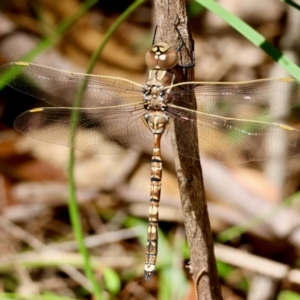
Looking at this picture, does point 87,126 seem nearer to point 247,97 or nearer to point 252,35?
point 247,97

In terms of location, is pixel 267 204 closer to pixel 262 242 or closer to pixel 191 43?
pixel 262 242

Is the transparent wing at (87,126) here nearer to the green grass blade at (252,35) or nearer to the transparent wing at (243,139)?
the transparent wing at (243,139)

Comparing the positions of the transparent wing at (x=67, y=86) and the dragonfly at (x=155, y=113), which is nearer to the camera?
the dragonfly at (x=155, y=113)

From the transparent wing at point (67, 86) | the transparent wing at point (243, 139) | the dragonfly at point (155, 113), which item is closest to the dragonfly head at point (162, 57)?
the dragonfly at point (155, 113)

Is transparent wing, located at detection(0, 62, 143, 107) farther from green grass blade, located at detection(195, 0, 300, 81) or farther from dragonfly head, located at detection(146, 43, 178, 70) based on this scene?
green grass blade, located at detection(195, 0, 300, 81)

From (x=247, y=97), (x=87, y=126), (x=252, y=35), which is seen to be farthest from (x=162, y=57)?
(x=87, y=126)

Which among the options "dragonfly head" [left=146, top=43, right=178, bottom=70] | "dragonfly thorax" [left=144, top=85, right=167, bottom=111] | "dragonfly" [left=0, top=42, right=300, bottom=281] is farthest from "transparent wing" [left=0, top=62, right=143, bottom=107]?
"dragonfly head" [left=146, top=43, right=178, bottom=70]
